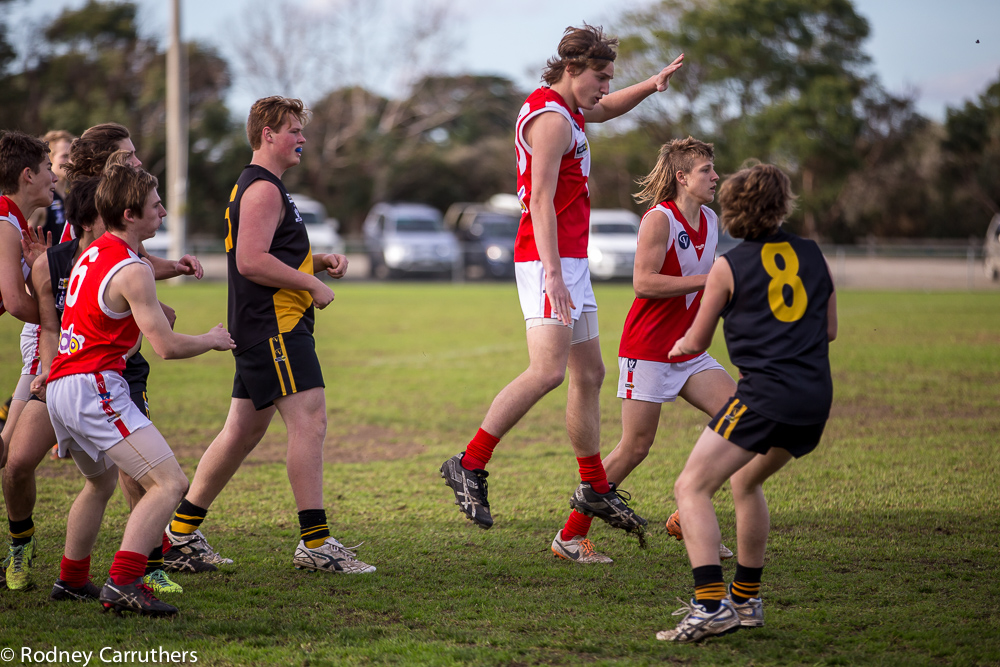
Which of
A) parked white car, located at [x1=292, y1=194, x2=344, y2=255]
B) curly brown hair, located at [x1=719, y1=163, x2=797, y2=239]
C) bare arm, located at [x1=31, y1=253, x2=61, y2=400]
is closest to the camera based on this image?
curly brown hair, located at [x1=719, y1=163, x2=797, y2=239]

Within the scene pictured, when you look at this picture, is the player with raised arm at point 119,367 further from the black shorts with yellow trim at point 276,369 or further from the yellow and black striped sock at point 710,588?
the yellow and black striped sock at point 710,588

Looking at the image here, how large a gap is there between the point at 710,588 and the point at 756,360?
85 cm

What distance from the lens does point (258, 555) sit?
4.50 meters

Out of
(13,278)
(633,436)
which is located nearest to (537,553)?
(633,436)

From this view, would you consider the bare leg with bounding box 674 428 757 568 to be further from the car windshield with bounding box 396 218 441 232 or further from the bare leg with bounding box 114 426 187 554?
the car windshield with bounding box 396 218 441 232

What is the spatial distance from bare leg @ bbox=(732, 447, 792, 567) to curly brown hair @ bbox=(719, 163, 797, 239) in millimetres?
853

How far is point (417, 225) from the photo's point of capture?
3020 cm

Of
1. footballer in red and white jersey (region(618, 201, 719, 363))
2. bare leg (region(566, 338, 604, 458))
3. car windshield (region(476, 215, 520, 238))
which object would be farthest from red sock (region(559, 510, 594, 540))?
car windshield (region(476, 215, 520, 238))

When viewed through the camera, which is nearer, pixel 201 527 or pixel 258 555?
pixel 258 555

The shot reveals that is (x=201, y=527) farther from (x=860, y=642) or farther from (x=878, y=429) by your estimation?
(x=878, y=429)

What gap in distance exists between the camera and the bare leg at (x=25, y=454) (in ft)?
13.3

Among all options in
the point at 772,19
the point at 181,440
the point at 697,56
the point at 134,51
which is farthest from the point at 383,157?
the point at 181,440

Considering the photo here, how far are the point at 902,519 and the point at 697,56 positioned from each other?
3728 centimetres

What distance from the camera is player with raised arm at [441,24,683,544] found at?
4.20 m
